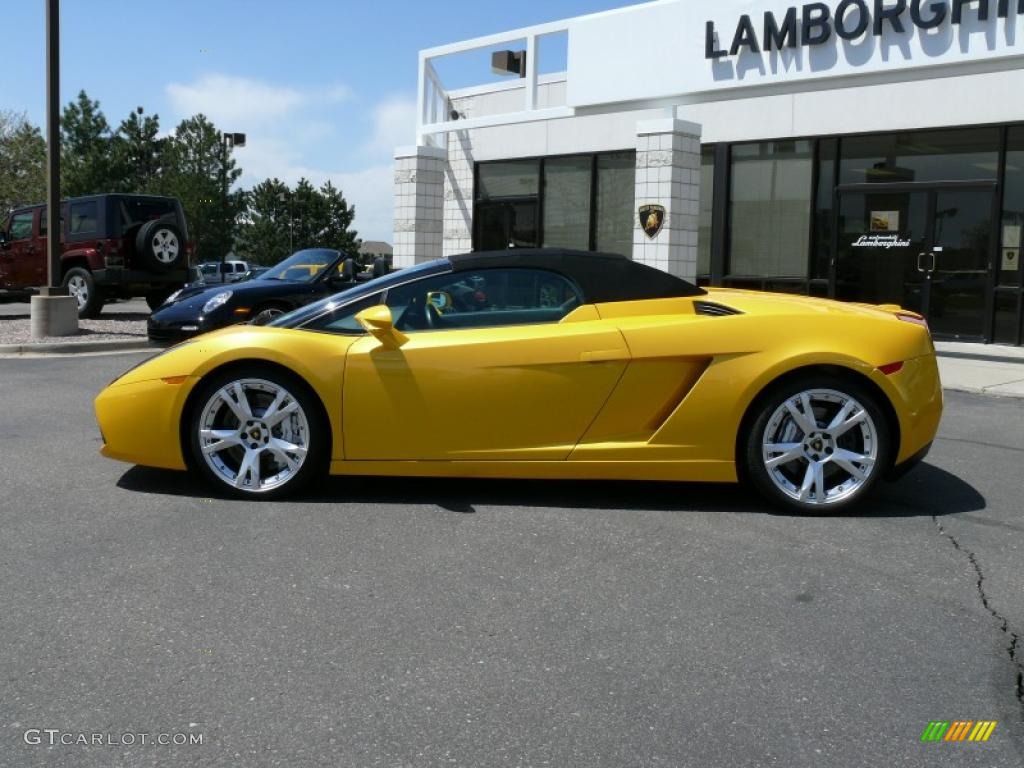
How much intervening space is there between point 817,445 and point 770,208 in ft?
37.6

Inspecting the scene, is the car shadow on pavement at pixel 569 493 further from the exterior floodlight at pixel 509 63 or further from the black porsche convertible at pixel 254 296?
the exterior floodlight at pixel 509 63

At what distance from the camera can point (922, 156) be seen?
14.1 m

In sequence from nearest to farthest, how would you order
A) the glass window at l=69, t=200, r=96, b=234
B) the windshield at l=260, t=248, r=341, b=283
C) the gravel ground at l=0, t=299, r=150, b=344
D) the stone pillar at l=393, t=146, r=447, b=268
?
the windshield at l=260, t=248, r=341, b=283 < the gravel ground at l=0, t=299, r=150, b=344 < the glass window at l=69, t=200, r=96, b=234 < the stone pillar at l=393, t=146, r=447, b=268

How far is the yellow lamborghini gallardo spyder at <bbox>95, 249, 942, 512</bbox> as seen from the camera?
16.1 ft

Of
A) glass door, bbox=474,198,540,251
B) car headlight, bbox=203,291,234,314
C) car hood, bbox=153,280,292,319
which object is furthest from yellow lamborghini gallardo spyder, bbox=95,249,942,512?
glass door, bbox=474,198,540,251

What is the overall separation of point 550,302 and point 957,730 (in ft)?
9.62

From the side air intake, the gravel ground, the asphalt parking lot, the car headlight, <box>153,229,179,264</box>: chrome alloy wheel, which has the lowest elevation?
the asphalt parking lot

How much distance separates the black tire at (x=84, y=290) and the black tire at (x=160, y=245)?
857 mm

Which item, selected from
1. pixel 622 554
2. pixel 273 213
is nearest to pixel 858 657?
pixel 622 554

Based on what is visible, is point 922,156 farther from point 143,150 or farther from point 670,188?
point 143,150

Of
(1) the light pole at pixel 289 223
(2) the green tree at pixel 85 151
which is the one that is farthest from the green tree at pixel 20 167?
(1) the light pole at pixel 289 223

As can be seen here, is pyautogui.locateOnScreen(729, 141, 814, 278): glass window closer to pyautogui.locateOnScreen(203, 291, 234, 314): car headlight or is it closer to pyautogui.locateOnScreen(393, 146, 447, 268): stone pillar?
pyautogui.locateOnScreen(393, 146, 447, 268): stone pillar

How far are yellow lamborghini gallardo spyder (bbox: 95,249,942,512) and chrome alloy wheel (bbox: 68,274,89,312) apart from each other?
12336 millimetres

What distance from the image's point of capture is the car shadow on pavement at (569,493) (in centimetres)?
510
